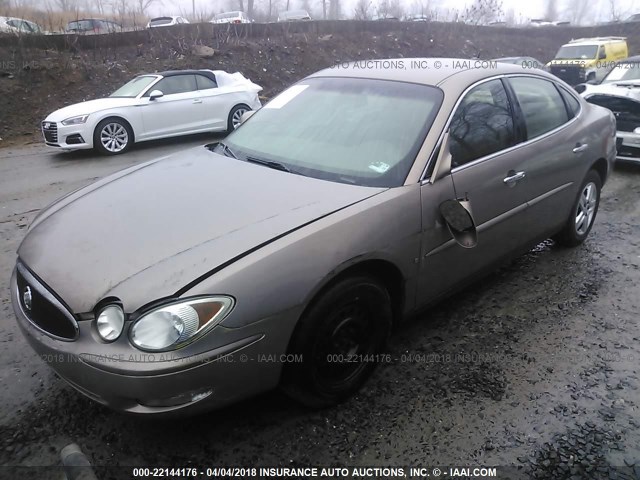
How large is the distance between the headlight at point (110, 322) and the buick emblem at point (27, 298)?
527 mm

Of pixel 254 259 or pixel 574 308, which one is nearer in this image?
pixel 254 259

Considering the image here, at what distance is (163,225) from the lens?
2371 mm

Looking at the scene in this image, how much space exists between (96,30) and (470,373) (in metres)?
18.1

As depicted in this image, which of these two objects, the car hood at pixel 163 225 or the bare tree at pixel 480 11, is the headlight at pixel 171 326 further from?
the bare tree at pixel 480 11

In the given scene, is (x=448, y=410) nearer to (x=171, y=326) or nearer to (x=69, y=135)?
(x=171, y=326)

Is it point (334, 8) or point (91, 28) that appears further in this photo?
point (334, 8)

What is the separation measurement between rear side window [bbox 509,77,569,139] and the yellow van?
1542 cm

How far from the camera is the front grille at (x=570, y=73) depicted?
56.5ft

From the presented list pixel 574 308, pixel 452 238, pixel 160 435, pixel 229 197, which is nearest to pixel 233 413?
pixel 160 435

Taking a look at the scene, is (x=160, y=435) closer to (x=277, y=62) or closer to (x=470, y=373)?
(x=470, y=373)

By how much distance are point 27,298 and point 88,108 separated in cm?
765

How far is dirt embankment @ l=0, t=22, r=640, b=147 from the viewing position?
503 inches

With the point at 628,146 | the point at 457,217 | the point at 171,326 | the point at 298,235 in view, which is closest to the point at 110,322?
the point at 171,326

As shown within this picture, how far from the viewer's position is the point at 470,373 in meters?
2.84
